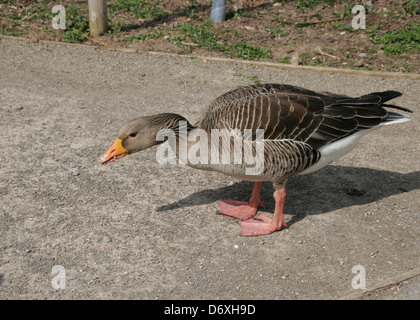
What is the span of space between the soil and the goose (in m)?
3.65

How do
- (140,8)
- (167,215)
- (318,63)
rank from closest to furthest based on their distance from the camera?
(167,215) → (318,63) → (140,8)

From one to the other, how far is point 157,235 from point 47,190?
1366 millimetres

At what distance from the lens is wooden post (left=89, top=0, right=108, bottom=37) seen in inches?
334

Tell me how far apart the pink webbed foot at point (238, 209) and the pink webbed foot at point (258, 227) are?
0.12m

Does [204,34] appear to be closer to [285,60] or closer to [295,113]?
[285,60]

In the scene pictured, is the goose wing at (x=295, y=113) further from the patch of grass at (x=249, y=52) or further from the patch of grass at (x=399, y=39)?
the patch of grass at (x=399, y=39)

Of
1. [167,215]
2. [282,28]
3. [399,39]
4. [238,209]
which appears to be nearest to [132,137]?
[167,215]

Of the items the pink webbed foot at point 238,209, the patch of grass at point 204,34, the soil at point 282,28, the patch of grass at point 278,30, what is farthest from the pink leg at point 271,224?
the patch of grass at point 278,30

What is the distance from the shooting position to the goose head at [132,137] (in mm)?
4156

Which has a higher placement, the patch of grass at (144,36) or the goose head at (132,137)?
the patch of grass at (144,36)

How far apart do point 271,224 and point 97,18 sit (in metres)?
5.73

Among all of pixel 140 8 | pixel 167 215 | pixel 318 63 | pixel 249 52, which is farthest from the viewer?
pixel 140 8

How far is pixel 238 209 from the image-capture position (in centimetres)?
478

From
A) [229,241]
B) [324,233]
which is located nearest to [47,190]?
[229,241]
